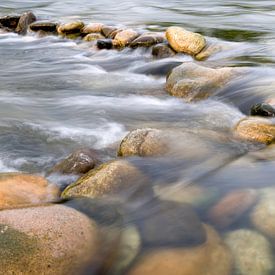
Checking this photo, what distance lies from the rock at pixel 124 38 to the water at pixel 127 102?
48 cm

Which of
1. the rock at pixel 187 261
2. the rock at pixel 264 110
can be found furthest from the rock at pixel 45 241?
the rock at pixel 264 110

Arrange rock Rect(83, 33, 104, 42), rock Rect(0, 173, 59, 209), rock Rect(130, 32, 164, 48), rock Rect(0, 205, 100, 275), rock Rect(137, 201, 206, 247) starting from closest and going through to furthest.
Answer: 1. rock Rect(0, 205, 100, 275)
2. rock Rect(137, 201, 206, 247)
3. rock Rect(0, 173, 59, 209)
4. rock Rect(130, 32, 164, 48)
5. rock Rect(83, 33, 104, 42)

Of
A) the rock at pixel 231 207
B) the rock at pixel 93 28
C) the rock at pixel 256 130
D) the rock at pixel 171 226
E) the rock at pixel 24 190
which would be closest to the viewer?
the rock at pixel 171 226

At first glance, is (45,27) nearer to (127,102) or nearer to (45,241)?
(127,102)

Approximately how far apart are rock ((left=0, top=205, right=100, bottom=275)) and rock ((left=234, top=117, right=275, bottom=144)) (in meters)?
2.69

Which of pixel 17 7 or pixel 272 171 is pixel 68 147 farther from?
pixel 17 7

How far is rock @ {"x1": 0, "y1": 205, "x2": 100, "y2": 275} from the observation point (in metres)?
2.99

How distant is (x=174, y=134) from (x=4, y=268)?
2892mm

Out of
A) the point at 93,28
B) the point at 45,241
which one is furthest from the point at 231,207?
the point at 93,28

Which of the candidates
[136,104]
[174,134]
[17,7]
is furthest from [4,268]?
[17,7]

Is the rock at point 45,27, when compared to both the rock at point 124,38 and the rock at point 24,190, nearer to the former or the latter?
the rock at point 124,38

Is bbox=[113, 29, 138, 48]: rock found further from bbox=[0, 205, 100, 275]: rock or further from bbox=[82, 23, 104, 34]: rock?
bbox=[0, 205, 100, 275]: rock

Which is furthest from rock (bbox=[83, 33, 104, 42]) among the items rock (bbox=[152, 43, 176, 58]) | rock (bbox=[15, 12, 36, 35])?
rock (bbox=[15, 12, 36, 35])

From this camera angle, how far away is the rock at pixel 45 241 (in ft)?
9.80
